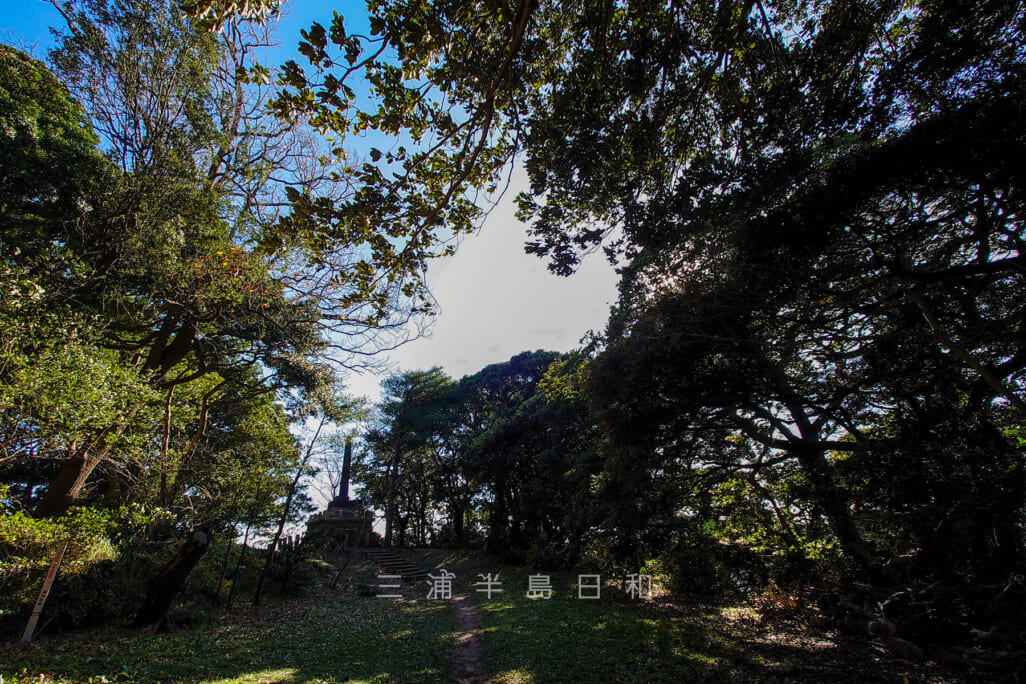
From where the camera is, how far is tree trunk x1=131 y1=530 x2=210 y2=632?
6582 mm

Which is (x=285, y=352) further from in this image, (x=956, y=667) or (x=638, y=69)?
(x=956, y=667)

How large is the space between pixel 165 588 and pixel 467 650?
17.8ft

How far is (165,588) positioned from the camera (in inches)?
267

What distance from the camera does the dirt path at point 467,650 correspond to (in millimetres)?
4895

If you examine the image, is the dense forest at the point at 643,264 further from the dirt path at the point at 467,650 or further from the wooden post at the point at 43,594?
the dirt path at the point at 467,650

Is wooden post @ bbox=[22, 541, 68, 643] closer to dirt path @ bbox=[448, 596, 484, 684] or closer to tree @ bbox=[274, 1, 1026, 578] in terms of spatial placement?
dirt path @ bbox=[448, 596, 484, 684]

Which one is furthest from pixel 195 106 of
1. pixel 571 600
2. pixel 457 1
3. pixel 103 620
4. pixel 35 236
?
pixel 571 600

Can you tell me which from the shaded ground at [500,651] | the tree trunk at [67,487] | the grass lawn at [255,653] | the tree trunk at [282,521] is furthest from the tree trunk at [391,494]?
the tree trunk at [67,487]

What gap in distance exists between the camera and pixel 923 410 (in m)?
5.65

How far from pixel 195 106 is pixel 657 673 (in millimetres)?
11877

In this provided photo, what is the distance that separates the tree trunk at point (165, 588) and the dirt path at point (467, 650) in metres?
5.02

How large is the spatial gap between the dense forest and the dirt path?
351cm

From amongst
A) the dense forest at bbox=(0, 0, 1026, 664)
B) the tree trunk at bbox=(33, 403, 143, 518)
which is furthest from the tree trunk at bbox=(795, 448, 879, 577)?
the tree trunk at bbox=(33, 403, 143, 518)

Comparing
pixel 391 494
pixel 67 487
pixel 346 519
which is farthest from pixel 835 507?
pixel 391 494
